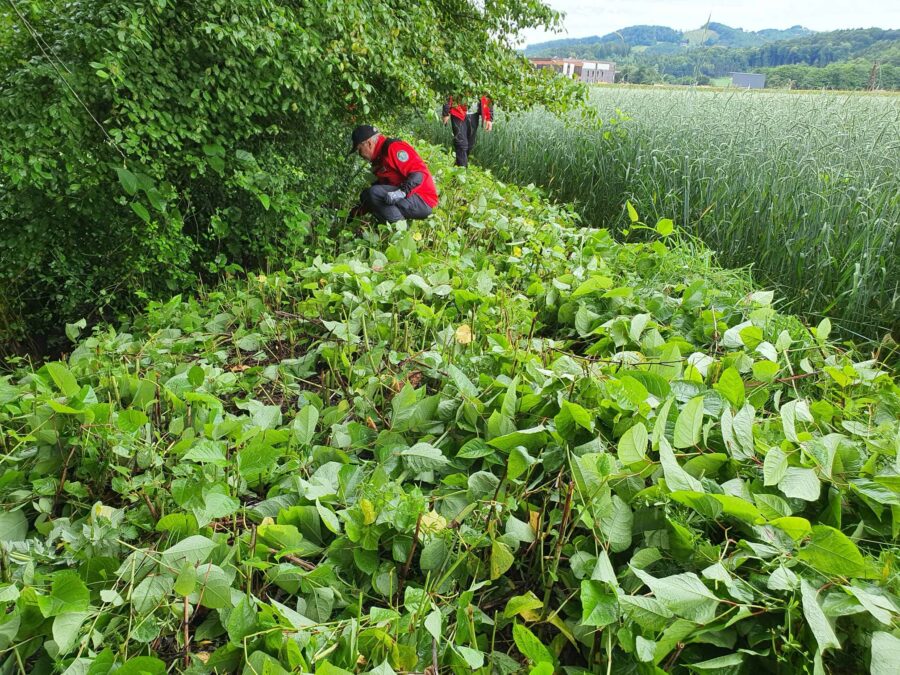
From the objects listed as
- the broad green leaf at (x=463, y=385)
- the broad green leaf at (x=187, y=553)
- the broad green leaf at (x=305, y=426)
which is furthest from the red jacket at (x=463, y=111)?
the broad green leaf at (x=187, y=553)

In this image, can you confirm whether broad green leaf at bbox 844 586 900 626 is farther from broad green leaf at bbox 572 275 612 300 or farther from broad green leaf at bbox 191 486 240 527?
broad green leaf at bbox 572 275 612 300

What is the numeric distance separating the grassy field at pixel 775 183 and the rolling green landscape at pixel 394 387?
0.14 feet

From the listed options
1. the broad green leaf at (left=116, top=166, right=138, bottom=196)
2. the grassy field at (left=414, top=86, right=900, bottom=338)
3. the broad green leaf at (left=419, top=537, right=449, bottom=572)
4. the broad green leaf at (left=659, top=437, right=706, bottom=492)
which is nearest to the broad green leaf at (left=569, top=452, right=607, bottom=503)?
the broad green leaf at (left=659, top=437, right=706, bottom=492)

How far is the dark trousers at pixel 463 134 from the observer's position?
318 inches

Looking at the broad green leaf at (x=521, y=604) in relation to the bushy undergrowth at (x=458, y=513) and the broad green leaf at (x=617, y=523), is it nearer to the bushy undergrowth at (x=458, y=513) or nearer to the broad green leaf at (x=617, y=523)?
the bushy undergrowth at (x=458, y=513)

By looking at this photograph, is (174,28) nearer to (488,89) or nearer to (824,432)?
(488,89)

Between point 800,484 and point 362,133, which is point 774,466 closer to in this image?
point 800,484

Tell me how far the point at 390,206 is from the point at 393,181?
0.30 meters

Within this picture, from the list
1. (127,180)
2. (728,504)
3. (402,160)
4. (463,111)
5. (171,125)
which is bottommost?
(728,504)

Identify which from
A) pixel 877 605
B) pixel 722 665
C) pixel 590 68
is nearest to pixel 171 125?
pixel 722 665

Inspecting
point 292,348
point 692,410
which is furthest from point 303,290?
point 692,410

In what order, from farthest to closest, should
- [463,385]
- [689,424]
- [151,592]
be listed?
[463,385], [689,424], [151,592]

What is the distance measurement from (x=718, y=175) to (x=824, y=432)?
12.3 feet

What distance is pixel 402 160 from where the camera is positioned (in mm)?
4531
